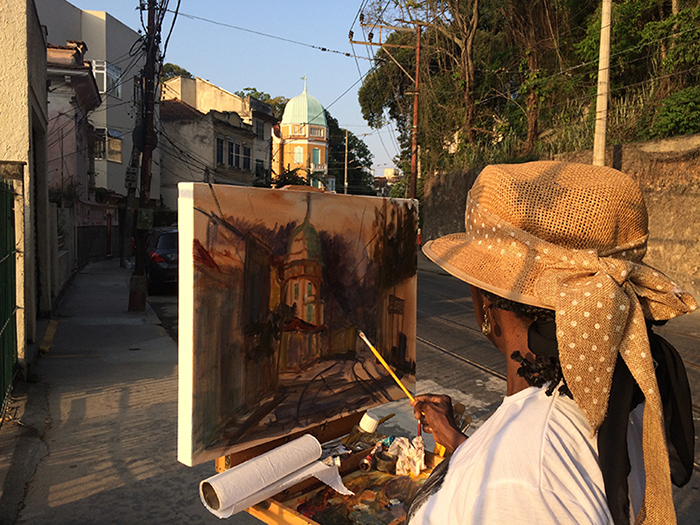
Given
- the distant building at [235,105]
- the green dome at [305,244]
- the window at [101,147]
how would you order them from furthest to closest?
1. the distant building at [235,105]
2. the window at [101,147]
3. the green dome at [305,244]

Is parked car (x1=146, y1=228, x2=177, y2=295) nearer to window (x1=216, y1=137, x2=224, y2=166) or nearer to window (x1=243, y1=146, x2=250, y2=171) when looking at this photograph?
window (x1=216, y1=137, x2=224, y2=166)

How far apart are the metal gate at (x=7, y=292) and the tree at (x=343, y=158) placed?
5424cm

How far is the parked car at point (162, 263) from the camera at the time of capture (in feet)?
42.7

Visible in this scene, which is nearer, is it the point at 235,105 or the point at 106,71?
the point at 106,71

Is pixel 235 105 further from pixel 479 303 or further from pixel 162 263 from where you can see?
pixel 479 303

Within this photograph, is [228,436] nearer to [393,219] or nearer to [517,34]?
[393,219]

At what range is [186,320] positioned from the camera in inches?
73.7

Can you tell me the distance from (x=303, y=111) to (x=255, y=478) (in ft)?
183

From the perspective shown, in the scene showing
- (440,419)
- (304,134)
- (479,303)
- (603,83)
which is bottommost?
(440,419)

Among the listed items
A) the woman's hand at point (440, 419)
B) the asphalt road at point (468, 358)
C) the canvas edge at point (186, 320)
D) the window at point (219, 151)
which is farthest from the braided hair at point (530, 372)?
the window at point (219, 151)

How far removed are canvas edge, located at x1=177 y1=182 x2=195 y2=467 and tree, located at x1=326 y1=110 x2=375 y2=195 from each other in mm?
57349

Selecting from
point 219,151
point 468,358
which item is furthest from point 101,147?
point 468,358

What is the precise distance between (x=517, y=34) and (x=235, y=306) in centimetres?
2229

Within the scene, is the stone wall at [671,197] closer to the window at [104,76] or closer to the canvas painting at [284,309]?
the canvas painting at [284,309]
